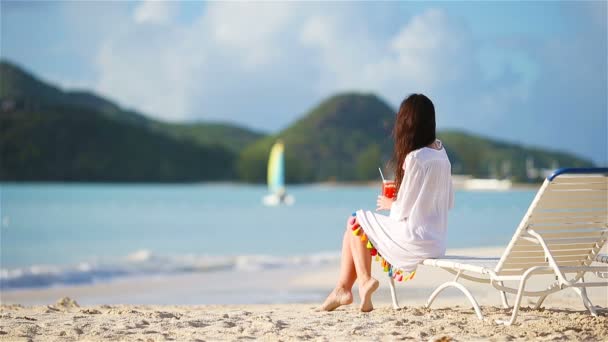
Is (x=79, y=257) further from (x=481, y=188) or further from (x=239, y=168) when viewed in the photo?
(x=481, y=188)

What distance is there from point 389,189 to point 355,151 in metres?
78.8

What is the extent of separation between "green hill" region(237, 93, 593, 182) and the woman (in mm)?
70216

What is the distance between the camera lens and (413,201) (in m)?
4.41

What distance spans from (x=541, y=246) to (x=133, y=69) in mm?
86458

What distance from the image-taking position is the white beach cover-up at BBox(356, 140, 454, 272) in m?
4.38

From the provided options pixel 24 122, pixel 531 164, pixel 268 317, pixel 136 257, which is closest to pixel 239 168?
pixel 24 122

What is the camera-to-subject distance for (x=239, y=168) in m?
88.1

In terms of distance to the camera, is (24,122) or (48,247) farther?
(24,122)

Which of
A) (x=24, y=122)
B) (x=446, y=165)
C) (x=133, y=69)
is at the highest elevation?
(x=133, y=69)

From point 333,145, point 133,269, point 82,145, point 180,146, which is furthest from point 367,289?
point 333,145

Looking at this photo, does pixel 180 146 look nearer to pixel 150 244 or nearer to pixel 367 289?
pixel 150 244

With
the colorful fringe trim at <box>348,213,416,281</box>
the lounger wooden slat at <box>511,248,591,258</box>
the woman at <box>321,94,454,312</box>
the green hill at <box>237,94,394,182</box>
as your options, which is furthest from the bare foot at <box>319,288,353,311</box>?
the green hill at <box>237,94,394,182</box>

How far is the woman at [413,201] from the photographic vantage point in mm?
4383

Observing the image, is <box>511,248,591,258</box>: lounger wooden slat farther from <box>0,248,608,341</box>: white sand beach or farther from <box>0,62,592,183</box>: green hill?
<box>0,62,592,183</box>: green hill
